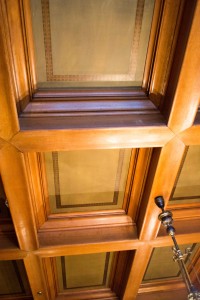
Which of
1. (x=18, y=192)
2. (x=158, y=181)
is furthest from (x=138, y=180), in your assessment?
(x=18, y=192)

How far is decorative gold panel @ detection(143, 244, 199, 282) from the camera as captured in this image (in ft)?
11.1

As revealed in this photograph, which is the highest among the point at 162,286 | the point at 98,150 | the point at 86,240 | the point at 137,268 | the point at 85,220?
the point at 98,150

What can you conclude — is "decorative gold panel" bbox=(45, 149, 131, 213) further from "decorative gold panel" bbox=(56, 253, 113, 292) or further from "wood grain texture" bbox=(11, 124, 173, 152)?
"decorative gold panel" bbox=(56, 253, 113, 292)

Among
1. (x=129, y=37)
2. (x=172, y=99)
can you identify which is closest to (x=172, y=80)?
(x=172, y=99)

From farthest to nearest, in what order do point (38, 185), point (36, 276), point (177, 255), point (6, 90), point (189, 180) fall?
point (36, 276), point (189, 180), point (38, 185), point (177, 255), point (6, 90)

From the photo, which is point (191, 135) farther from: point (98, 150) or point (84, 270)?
point (84, 270)

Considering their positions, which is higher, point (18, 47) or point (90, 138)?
point (18, 47)

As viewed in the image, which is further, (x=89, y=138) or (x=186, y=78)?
(x=89, y=138)

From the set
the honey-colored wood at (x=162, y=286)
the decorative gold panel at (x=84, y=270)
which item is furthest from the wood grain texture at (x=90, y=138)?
the honey-colored wood at (x=162, y=286)

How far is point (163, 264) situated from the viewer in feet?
11.8

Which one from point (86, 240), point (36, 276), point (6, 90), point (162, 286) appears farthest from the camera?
point (162, 286)

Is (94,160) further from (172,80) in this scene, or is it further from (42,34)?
(42,34)

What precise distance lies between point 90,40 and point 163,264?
3.24m

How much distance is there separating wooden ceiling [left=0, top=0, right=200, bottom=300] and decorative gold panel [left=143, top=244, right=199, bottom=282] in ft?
0.29
